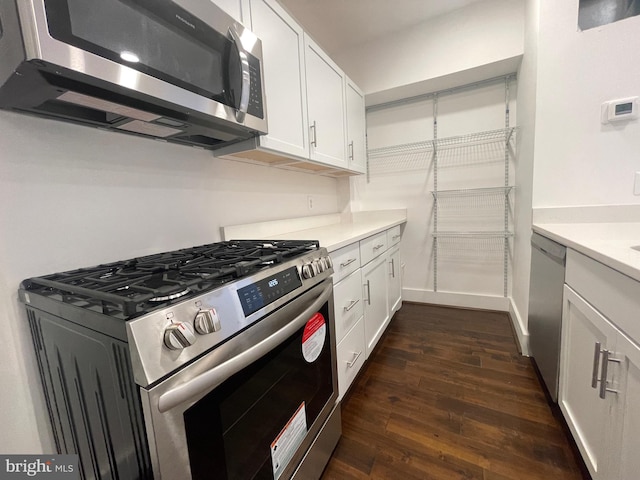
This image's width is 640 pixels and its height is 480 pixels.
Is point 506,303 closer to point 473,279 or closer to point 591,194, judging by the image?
point 473,279

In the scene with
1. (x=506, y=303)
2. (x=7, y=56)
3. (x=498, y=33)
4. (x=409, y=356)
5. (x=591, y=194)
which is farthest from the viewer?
(x=506, y=303)

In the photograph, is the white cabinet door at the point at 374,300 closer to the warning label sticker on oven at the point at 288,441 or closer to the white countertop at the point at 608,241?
the warning label sticker on oven at the point at 288,441

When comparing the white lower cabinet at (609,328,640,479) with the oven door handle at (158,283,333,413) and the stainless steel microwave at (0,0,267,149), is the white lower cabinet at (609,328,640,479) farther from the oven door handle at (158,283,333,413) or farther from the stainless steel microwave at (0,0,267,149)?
the stainless steel microwave at (0,0,267,149)

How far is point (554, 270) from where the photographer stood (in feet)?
4.08

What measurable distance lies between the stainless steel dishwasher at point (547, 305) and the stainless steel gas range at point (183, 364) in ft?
3.61

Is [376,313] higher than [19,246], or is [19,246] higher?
[19,246]

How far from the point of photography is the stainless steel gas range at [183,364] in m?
0.48

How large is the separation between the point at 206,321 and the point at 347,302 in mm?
911

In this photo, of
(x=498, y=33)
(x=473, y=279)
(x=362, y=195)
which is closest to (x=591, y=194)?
(x=473, y=279)

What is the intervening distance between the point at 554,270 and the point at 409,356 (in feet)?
3.28

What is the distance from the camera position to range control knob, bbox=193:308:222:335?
0.53 m

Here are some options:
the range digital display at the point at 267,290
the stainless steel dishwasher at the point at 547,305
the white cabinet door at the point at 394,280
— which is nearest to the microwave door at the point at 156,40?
the range digital display at the point at 267,290

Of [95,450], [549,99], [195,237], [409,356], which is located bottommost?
[409,356]

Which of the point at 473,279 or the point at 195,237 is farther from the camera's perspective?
the point at 473,279
